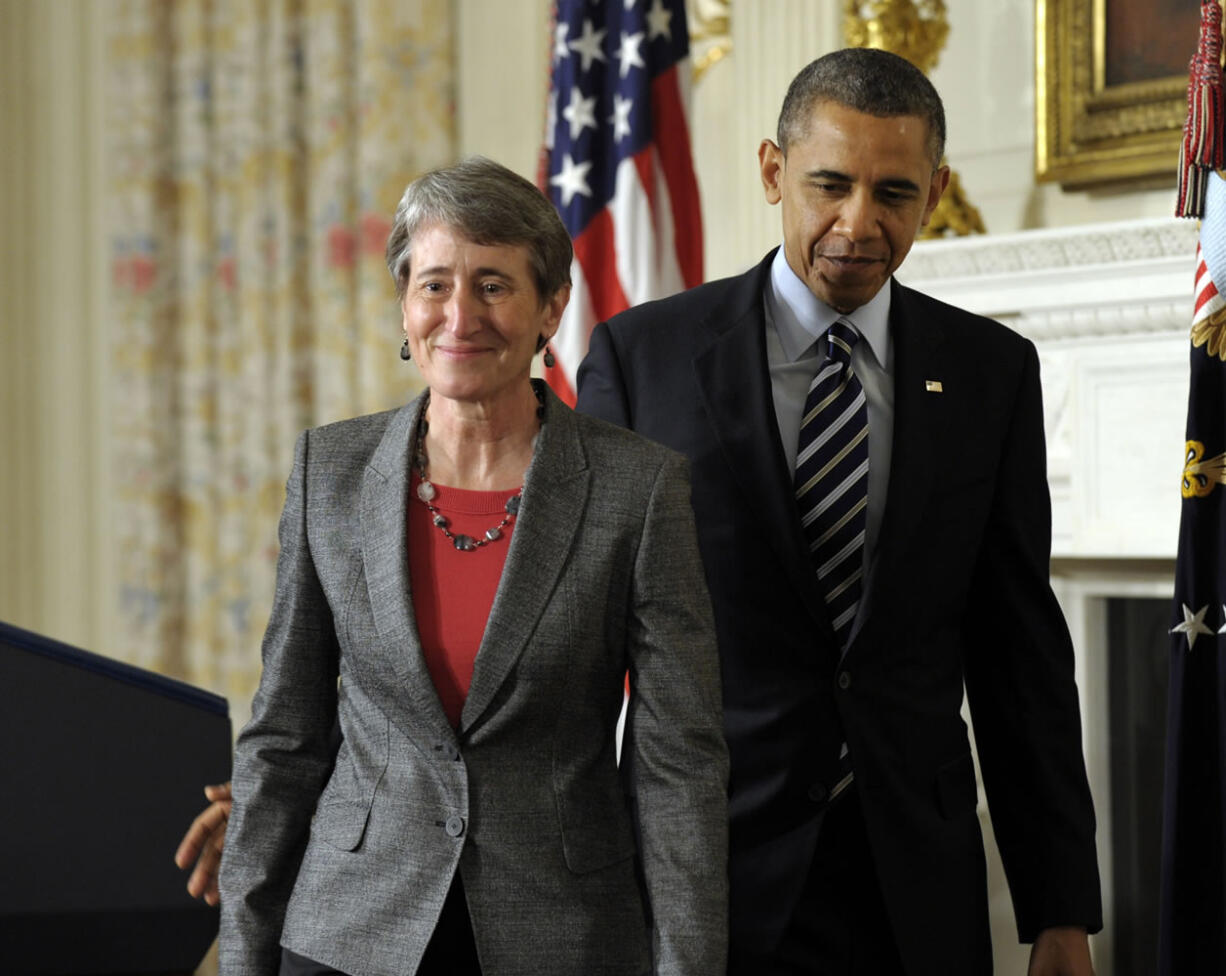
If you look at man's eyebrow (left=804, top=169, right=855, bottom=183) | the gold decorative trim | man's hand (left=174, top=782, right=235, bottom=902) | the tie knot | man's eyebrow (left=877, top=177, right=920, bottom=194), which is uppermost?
the gold decorative trim

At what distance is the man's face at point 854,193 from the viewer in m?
1.80

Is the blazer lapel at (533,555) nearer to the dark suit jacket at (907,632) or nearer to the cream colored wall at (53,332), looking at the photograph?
the dark suit jacket at (907,632)

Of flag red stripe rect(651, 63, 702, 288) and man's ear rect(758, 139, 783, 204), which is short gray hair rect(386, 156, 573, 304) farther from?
flag red stripe rect(651, 63, 702, 288)

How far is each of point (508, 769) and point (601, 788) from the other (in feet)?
0.32

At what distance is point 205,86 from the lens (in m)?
5.04

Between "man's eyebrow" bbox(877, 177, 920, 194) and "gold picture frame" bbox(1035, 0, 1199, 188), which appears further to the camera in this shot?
"gold picture frame" bbox(1035, 0, 1199, 188)

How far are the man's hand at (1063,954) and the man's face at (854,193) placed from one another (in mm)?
824

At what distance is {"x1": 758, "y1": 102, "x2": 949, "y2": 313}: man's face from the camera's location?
1.80m

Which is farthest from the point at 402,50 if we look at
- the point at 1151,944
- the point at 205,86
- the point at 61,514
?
the point at 1151,944

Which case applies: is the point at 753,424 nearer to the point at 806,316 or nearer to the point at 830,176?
the point at 806,316

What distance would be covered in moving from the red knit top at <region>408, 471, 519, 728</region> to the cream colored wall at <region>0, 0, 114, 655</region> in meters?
3.89

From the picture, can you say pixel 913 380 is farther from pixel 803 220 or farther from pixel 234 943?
pixel 234 943

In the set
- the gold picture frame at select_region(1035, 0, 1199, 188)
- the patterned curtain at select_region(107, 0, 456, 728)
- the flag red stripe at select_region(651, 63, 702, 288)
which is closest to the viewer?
the gold picture frame at select_region(1035, 0, 1199, 188)

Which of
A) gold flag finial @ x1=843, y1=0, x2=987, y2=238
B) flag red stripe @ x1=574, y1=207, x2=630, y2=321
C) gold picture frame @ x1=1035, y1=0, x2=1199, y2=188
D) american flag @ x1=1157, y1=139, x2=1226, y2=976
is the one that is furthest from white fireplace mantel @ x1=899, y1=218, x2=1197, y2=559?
american flag @ x1=1157, y1=139, x2=1226, y2=976
